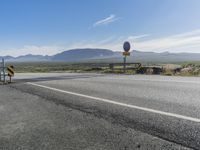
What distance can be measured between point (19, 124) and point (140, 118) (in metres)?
2.40

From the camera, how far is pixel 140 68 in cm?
2177

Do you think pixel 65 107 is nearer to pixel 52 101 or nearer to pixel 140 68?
pixel 52 101

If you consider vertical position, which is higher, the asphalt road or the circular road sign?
the circular road sign

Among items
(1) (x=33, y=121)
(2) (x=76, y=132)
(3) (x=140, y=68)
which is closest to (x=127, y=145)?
(2) (x=76, y=132)

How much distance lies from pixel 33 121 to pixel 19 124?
291mm

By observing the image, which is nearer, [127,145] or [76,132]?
[127,145]

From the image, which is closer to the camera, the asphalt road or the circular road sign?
the asphalt road

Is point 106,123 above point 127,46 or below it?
below

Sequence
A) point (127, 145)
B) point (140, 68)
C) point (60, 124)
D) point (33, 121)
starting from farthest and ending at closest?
point (140, 68)
point (33, 121)
point (60, 124)
point (127, 145)

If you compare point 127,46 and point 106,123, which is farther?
point 127,46

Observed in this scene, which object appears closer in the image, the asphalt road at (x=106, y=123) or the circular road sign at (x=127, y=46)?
the asphalt road at (x=106, y=123)

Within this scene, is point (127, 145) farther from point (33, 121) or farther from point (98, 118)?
point (33, 121)

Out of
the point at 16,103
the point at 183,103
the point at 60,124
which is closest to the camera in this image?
the point at 60,124

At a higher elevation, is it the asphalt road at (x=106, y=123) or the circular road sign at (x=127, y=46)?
the circular road sign at (x=127, y=46)
